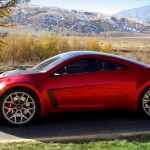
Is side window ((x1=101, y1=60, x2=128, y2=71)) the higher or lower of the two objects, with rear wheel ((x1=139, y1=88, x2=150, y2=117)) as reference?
higher

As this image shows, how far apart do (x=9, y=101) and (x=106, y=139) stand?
6.25ft

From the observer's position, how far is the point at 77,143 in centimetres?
553

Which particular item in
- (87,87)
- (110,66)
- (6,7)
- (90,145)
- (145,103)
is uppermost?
(6,7)

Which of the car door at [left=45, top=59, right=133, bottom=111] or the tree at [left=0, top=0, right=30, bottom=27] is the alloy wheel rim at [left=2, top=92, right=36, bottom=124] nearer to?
the car door at [left=45, top=59, right=133, bottom=111]

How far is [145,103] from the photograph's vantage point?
23.2ft

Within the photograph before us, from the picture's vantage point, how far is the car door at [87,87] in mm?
6680

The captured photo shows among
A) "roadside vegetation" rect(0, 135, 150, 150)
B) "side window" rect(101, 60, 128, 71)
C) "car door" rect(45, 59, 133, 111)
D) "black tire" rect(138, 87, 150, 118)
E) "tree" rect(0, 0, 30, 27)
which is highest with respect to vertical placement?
"tree" rect(0, 0, 30, 27)

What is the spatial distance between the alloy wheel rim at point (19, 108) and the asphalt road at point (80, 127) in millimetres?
161

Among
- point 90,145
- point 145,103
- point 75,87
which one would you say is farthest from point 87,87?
point 90,145

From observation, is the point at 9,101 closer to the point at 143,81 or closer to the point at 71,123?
the point at 71,123

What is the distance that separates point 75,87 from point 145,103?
1.42m

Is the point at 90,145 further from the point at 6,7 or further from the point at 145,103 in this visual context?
the point at 6,7

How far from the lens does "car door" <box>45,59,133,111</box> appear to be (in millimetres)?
6680

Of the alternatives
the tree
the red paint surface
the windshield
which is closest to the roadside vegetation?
the red paint surface
